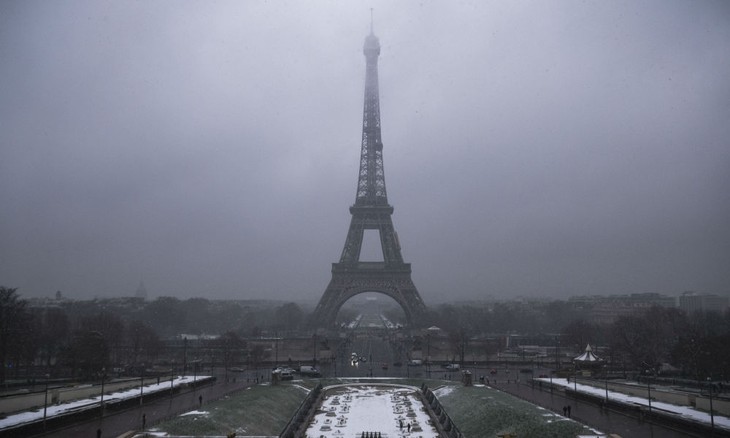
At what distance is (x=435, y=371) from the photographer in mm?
53375

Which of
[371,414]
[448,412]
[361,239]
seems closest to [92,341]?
[371,414]

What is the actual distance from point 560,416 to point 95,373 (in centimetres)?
3423

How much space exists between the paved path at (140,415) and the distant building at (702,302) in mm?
151836

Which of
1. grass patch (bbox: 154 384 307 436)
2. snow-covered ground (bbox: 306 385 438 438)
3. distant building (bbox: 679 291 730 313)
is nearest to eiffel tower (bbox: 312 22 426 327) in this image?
snow-covered ground (bbox: 306 385 438 438)

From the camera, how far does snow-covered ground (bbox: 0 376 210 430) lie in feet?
84.0

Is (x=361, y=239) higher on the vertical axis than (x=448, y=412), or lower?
higher

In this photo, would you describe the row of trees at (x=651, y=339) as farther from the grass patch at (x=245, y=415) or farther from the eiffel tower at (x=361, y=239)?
the grass patch at (x=245, y=415)

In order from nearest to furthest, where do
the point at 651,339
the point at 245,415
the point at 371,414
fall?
the point at 245,415 < the point at 371,414 < the point at 651,339

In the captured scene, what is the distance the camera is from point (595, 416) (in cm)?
3016

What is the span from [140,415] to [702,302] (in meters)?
171

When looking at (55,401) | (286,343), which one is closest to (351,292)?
(286,343)

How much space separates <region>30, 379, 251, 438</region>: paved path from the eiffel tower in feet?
138

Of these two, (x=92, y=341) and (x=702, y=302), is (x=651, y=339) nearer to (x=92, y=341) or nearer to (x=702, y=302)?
(x=92, y=341)

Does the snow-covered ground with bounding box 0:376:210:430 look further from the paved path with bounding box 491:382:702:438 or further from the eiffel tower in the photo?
the eiffel tower
